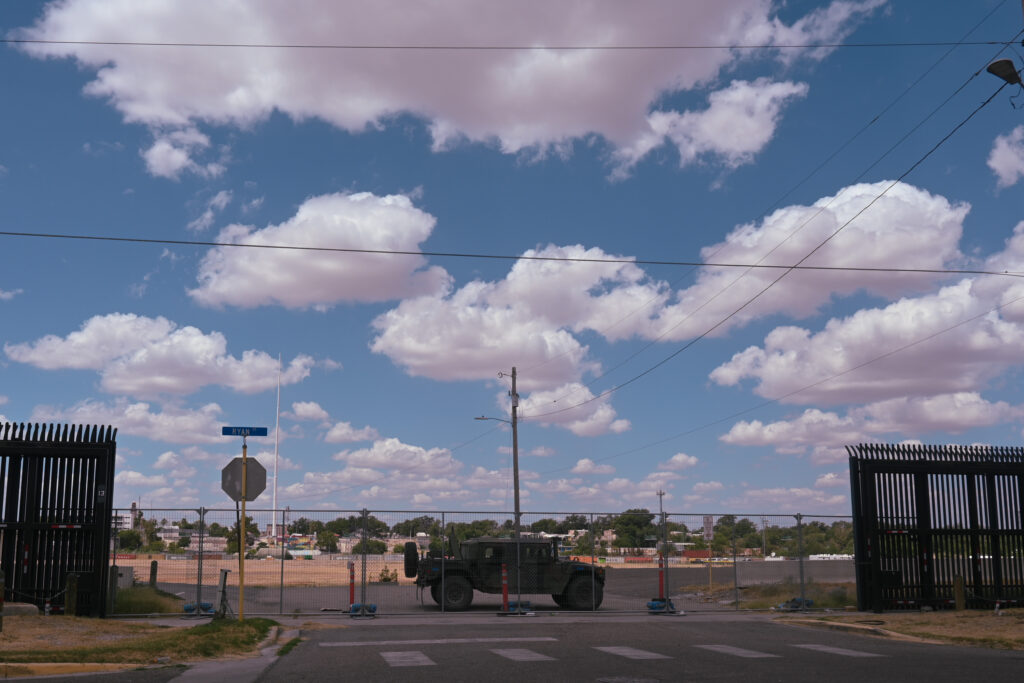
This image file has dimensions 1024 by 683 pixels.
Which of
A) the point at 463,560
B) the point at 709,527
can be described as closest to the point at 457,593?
the point at 463,560

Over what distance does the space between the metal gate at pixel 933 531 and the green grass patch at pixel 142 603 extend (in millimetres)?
16808

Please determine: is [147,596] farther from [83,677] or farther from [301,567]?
[83,677]

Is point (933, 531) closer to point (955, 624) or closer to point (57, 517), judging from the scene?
point (955, 624)

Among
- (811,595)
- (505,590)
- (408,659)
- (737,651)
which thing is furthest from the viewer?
(811,595)

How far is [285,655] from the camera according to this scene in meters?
14.8

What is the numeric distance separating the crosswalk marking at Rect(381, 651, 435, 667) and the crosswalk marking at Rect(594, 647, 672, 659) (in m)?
2.85

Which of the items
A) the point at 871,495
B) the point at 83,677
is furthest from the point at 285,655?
the point at 871,495

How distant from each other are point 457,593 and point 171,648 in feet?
34.2

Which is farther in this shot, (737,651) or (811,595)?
(811,595)

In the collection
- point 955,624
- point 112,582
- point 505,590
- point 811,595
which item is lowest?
point 955,624

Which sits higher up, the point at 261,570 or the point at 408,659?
the point at 261,570

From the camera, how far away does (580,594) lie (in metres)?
24.8

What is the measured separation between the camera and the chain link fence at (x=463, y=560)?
23.0 m

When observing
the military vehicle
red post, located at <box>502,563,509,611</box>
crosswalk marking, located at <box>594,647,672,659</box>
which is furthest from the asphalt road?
the military vehicle
